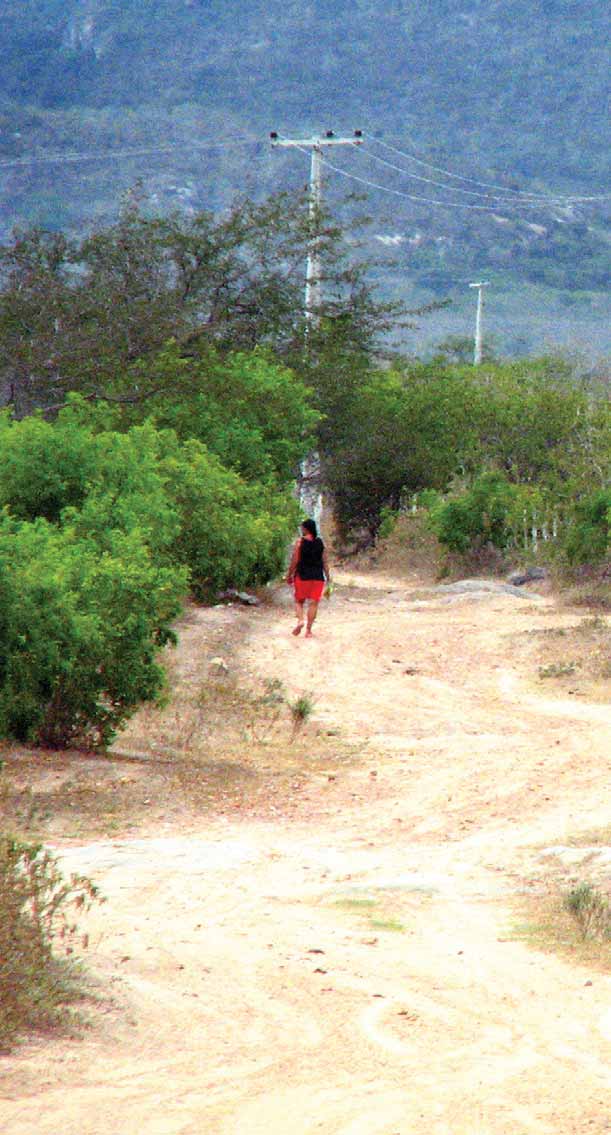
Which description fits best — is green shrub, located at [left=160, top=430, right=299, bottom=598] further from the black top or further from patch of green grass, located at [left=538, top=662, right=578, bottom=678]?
patch of green grass, located at [left=538, top=662, right=578, bottom=678]

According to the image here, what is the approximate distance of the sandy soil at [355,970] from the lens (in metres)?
5.28

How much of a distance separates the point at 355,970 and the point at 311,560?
12393mm

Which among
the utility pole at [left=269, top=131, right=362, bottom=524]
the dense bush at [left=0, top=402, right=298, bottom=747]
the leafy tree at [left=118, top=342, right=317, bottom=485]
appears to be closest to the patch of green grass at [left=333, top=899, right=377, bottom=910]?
the dense bush at [left=0, top=402, right=298, bottom=747]

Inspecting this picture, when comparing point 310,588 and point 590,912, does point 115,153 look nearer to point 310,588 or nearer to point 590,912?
point 310,588

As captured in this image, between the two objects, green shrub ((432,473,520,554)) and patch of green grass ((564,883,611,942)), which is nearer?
patch of green grass ((564,883,611,942))

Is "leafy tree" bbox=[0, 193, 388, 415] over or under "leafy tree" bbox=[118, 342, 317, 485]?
over

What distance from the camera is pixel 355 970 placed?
6.95 meters

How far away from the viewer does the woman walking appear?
19.0m

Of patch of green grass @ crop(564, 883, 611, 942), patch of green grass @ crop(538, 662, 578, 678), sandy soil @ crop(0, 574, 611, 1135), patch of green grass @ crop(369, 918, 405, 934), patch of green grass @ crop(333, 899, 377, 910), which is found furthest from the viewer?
patch of green grass @ crop(538, 662, 578, 678)

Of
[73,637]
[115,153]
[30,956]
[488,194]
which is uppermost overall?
[115,153]

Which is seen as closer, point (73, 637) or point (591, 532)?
point (73, 637)

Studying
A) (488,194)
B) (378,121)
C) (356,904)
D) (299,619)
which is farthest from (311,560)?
(378,121)

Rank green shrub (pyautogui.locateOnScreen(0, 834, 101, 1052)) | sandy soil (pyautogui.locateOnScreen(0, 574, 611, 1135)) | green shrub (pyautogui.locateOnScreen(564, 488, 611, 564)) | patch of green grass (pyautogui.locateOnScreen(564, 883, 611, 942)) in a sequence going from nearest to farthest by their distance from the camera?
sandy soil (pyautogui.locateOnScreen(0, 574, 611, 1135))
green shrub (pyautogui.locateOnScreen(0, 834, 101, 1052))
patch of green grass (pyautogui.locateOnScreen(564, 883, 611, 942))
green shrub (pyautogui.locateOnScreen(564, 488, 611, 564))

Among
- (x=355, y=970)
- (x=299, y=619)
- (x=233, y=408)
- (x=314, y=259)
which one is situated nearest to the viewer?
(x=355, y=970)
